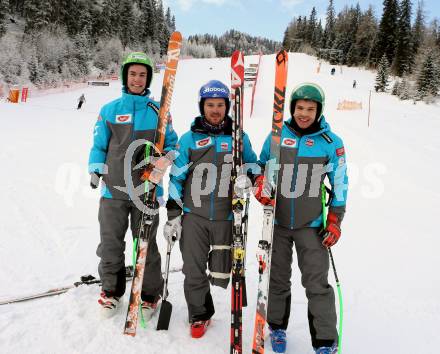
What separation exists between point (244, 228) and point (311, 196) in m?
0.59

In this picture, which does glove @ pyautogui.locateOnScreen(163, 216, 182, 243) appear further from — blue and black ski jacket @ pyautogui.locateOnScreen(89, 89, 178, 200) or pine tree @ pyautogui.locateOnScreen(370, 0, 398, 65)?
pine tree @ pyautogui.locateOnScreen(370, 0, 398, 65)

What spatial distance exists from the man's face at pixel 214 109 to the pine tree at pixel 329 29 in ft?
191

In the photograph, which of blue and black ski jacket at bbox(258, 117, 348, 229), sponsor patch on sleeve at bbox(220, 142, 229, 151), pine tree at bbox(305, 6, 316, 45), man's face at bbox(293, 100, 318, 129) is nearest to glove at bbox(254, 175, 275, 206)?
blue and black ski jacket at bbox(258, 117, 348, 229)

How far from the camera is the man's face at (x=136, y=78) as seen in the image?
2953 mm

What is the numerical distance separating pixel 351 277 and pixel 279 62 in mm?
2658

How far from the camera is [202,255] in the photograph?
111 inches

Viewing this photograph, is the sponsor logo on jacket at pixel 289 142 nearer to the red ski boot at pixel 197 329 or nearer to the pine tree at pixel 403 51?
the red ski boot at pixel 197 329

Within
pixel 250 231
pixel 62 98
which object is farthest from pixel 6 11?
pixel 250 231

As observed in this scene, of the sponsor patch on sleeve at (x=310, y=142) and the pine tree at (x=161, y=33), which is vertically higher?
the pine tree at (x=161, y=33)

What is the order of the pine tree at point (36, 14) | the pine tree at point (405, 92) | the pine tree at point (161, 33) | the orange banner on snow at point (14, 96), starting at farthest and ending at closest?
the pine tree at point (161, 33) → the pine tree at point (36, 14) → the pine tree at point (405, 92) → the orange banner on snow at point (14, 96)

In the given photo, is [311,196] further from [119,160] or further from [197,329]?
[119,160]

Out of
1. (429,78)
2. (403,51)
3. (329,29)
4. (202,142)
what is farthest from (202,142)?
(329,29)

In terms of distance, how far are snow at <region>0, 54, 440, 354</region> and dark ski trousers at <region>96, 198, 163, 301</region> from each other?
0.27 metres

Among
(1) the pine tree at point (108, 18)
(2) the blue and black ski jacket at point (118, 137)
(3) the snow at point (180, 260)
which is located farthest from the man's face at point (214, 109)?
(1) the pine tree at point (108, 18)
